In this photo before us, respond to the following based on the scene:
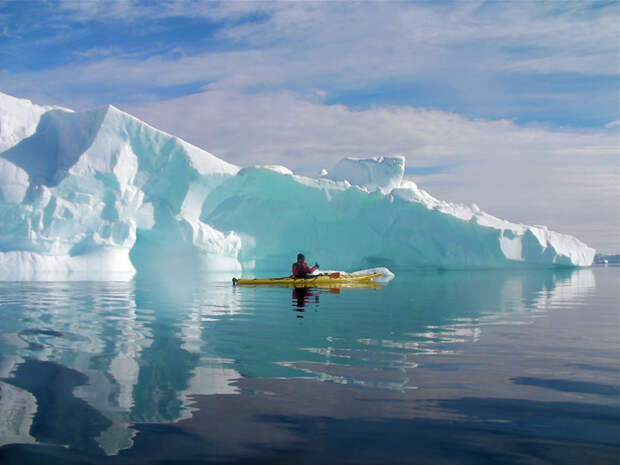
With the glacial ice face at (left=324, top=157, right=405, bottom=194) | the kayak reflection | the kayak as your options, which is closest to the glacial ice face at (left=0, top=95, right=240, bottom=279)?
the kayak

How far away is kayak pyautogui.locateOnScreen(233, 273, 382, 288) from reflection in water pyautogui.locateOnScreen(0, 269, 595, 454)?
3.45m

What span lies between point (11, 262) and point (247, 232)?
11.2 m

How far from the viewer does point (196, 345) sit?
579cm

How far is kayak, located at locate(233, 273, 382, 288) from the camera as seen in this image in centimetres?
1465

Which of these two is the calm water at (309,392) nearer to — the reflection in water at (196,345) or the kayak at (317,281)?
the reflection in water at (196,345)

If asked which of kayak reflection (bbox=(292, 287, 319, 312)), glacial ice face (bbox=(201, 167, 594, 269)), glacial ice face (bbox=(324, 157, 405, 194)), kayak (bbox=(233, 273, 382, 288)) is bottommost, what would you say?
kayak reflection (bbox=(292, 287, 319, 312))

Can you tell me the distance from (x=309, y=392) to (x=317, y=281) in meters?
11.4

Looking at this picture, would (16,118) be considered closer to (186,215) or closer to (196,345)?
(186,215)

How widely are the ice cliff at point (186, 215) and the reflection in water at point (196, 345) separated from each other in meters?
9.95

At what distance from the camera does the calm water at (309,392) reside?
286cm

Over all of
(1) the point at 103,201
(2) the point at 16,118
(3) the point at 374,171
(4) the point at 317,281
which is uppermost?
(2) the point at 16,118

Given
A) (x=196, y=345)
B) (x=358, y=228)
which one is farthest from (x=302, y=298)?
(x=358, y=228)

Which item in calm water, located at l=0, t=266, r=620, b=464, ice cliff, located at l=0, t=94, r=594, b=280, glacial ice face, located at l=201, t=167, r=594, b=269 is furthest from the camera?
glacial ice face, located at l=201, t=167, r=594, b=269

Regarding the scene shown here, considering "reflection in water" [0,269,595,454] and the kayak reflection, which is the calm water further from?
the kayak reflection
